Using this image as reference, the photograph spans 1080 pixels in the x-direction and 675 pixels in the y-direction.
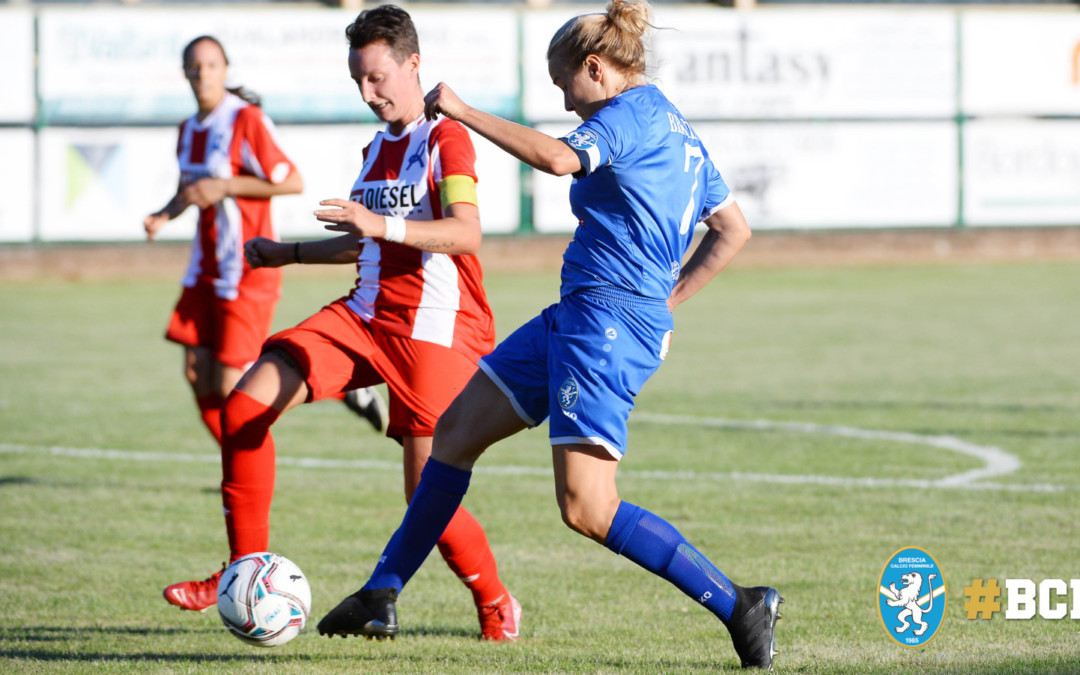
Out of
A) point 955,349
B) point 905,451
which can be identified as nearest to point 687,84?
point 955,349

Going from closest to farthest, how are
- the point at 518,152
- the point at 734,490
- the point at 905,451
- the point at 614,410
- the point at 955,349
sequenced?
the point at 518,152 → the point at 614,410 → the point at 734,490 → the point at 905,451 → the point at 955,349

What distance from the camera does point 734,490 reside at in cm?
734

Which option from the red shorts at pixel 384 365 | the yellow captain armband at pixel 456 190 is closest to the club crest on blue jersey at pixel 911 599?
the red shorts at pixel 384 365

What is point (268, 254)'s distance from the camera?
5.17 m

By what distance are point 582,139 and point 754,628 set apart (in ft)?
5.16

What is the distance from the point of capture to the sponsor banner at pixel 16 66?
21.3 metres

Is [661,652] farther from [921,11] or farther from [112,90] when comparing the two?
[921,11]

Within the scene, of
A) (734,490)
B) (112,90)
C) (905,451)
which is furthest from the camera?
(112,90)

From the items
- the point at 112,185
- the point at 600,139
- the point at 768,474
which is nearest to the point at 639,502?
the point at 768,474

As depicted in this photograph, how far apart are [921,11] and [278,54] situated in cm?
1132

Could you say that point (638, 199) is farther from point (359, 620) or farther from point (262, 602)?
point (262, 602)

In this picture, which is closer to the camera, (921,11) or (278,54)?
(278,54)

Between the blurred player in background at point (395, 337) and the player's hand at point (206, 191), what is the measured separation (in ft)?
6.07

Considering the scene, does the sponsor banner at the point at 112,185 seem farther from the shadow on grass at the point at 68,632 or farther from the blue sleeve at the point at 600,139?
the blue sleeve at the point at 600,139
